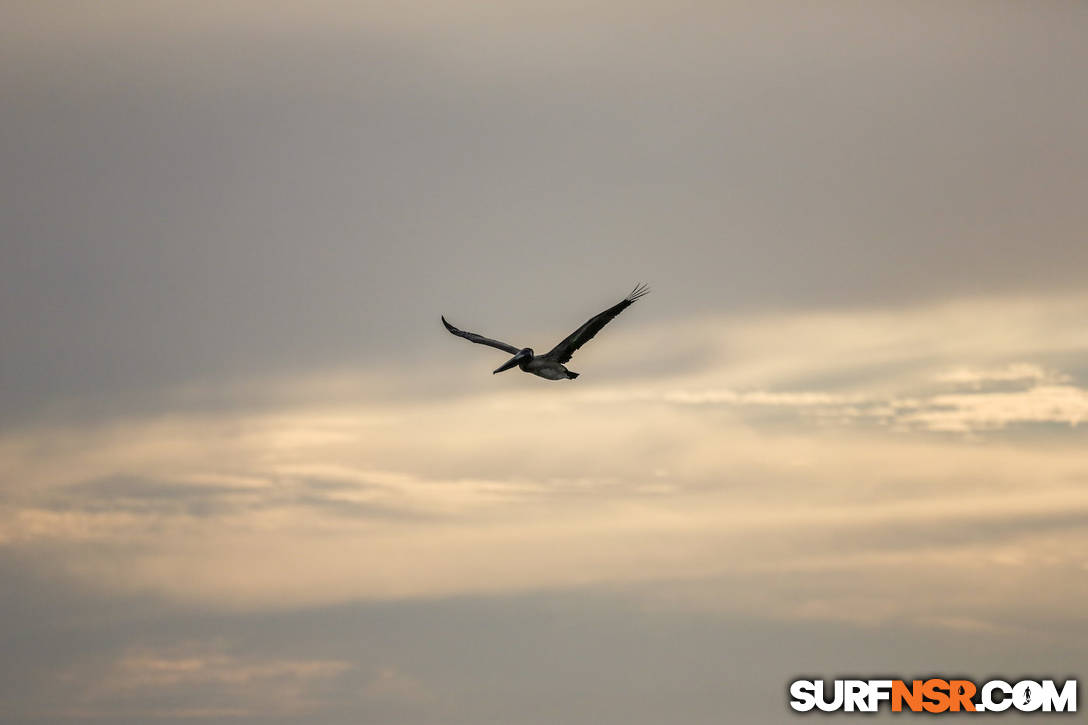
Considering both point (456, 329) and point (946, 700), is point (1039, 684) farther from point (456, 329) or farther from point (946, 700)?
point (456, 329)

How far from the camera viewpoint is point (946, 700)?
140 m

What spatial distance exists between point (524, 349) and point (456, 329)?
49.4 feet

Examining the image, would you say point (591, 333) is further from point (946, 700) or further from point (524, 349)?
point (946, 700)

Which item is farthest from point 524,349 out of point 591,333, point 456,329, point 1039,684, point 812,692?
point 1039,684

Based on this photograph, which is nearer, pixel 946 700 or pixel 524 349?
pixel 524 349

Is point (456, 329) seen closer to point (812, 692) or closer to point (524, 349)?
point (524, 349)

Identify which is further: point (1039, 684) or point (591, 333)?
point (1039, 684)

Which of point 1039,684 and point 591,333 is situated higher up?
point 591,333

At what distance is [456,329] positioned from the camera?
141000 millimetres

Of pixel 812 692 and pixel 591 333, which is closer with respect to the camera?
pixel 591 333

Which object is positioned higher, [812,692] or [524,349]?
[524,349]

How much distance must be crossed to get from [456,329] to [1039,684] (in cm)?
5123

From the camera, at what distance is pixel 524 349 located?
127 meters

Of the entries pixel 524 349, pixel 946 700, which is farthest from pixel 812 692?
pixel 524 349
